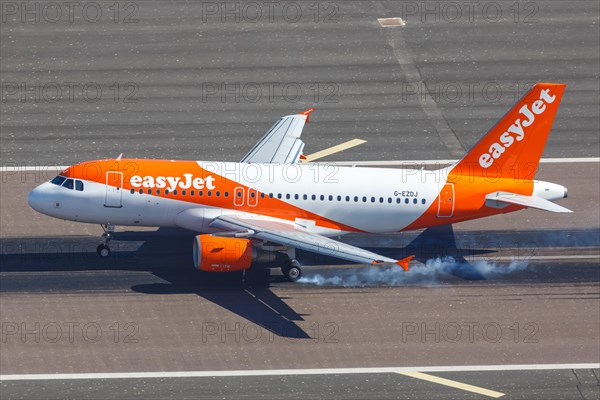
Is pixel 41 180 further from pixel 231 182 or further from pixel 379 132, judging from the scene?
pixel 379 132

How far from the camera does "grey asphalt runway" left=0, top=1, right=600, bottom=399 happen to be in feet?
170

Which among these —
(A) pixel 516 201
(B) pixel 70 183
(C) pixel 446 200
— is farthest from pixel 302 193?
(B) pixel 70 183

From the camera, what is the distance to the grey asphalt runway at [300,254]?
51.9 m

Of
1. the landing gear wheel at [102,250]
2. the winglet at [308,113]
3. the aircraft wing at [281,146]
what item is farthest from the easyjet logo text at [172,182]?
the winglet at [308,113]

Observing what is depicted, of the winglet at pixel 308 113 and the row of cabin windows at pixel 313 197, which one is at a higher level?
the winglet at pixel 308 113

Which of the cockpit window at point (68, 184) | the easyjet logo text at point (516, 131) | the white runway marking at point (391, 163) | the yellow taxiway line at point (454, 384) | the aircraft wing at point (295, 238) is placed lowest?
the yellow taxiway line at point (454, 384)

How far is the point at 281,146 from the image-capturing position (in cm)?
6281

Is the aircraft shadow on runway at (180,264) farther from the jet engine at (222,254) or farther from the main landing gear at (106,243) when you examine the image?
the jet engine at (222,254)

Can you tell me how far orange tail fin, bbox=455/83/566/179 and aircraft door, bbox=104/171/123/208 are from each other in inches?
601

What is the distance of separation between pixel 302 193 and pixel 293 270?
3548 mm

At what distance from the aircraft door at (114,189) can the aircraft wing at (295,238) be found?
4281mm

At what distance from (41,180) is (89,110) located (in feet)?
27.5

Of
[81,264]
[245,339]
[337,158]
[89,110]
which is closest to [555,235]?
[337,158]

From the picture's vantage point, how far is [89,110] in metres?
72.2
